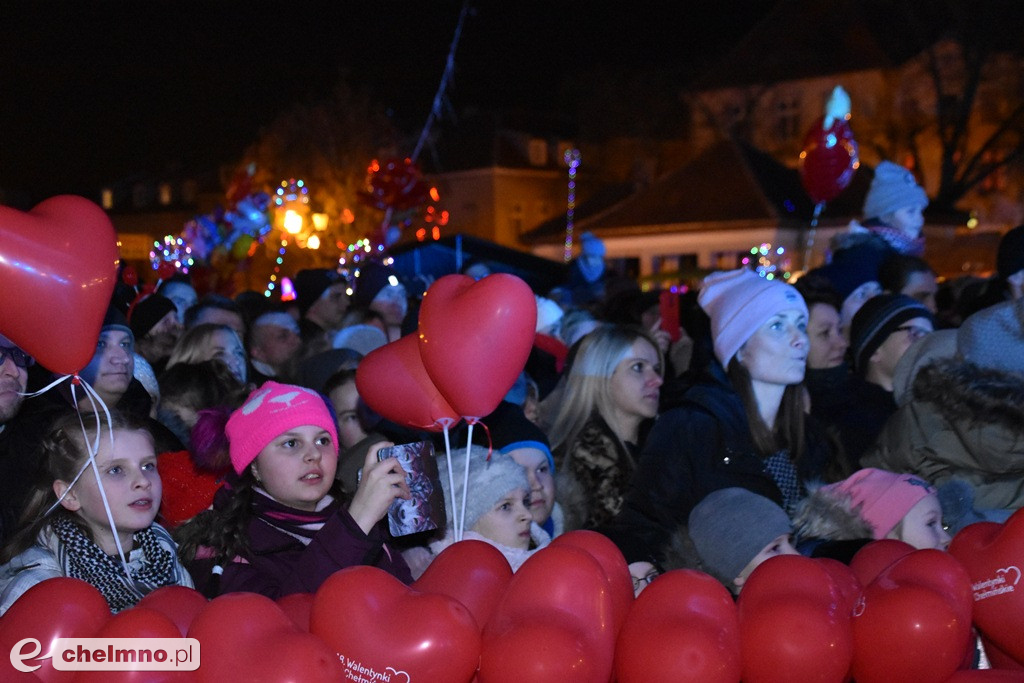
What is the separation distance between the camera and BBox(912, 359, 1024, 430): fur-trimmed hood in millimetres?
3582

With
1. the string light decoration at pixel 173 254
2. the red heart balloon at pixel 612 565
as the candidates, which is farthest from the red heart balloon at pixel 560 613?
the string light decoration at pixel 173 254

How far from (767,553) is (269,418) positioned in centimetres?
163

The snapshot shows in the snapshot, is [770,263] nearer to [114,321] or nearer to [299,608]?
[114,321]

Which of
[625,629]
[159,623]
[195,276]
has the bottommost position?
[195,276]

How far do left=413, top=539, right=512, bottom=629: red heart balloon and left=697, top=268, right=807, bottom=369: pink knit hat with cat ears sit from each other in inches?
65.5

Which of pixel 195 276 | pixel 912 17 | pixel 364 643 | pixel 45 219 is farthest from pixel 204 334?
pixel 912 17

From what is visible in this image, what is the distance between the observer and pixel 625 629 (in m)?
2.37

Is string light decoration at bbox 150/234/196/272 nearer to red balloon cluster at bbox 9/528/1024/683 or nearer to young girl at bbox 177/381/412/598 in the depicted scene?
young girl at bbox 177/381/412/598

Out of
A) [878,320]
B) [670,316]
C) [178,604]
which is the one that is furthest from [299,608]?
[670,316]

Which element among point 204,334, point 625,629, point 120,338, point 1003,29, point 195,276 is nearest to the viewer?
point 625,629

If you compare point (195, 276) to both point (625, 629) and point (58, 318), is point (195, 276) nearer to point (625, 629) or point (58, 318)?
point (58, 318)

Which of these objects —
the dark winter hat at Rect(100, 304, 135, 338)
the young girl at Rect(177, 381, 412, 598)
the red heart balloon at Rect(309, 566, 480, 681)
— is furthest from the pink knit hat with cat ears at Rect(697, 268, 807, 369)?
the dark winter hat at Rect(100, 304, 135, 338)

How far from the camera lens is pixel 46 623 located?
2.16 m

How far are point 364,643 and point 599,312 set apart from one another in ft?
20.1
